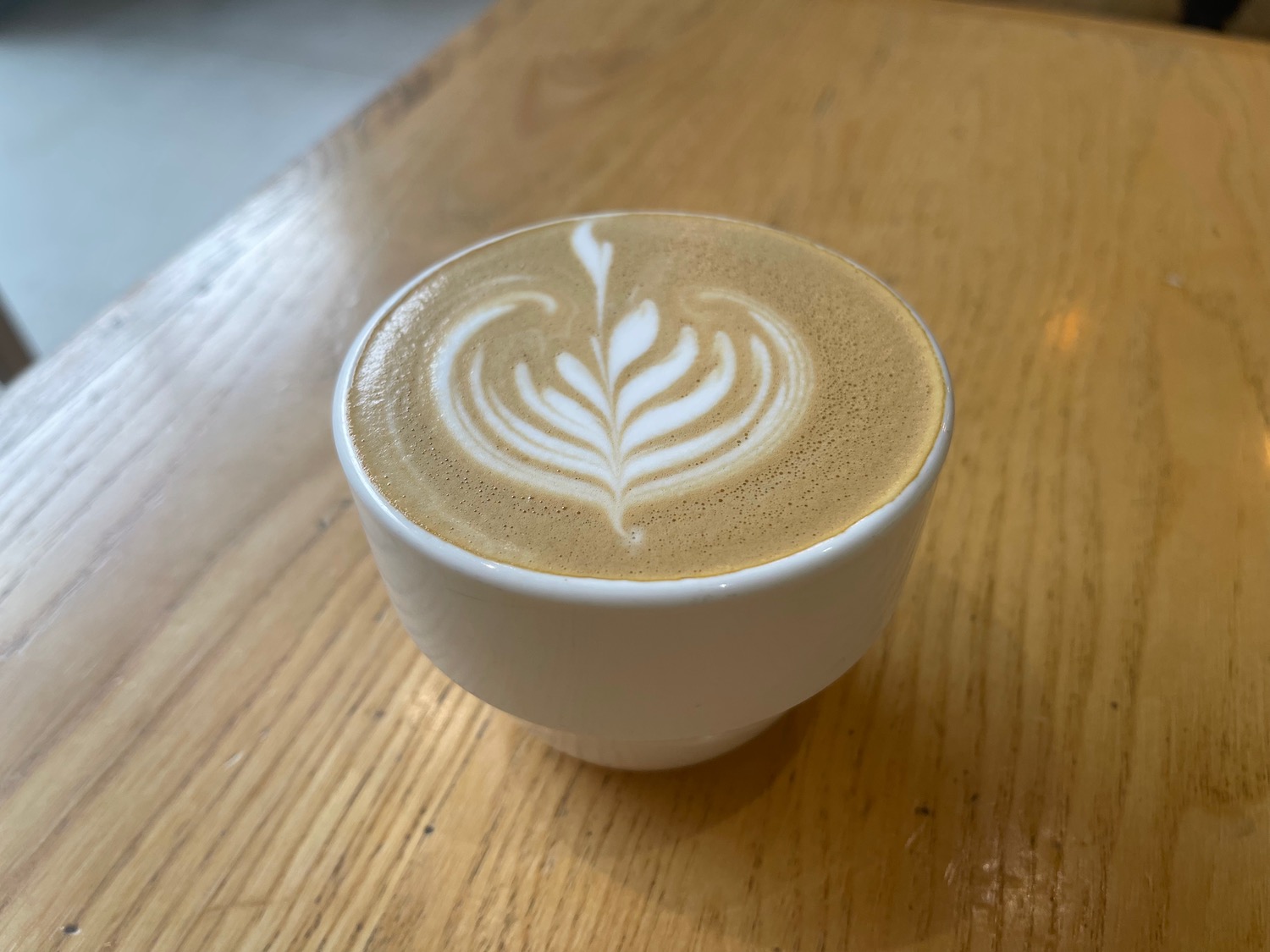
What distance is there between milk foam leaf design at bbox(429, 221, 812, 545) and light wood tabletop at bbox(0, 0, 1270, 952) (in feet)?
0.68

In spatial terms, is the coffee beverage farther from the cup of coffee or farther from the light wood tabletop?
the light wood tabletop

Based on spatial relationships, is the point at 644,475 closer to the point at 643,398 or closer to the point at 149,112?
the point at 643,398

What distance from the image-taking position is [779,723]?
56 centimetres

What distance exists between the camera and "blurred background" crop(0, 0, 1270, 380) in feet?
6.88

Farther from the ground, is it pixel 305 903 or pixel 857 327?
pixel 857 327

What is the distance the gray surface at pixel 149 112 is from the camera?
2.11 m

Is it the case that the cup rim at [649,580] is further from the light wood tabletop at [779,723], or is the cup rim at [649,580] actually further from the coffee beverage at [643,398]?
the light wood tabletop at [779,723]

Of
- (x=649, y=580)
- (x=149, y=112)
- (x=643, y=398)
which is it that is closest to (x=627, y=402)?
(x=643, y=398)

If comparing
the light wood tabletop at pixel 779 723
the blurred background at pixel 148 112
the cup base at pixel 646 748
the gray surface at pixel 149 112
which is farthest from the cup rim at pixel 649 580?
the gray surface at pixel 149 112

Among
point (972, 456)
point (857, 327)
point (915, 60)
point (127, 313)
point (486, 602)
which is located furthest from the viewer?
point (915, 60)

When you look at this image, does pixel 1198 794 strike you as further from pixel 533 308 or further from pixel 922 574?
pixel 533 308

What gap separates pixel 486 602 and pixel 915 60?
104 cm

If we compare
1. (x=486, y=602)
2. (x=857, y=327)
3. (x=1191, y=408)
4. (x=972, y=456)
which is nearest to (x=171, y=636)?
(x=486, y=602)

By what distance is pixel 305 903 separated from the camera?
0.49 metres
